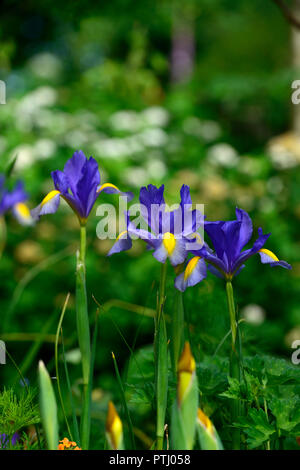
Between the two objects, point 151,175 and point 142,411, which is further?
point 151,175

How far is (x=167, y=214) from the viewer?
0.96m

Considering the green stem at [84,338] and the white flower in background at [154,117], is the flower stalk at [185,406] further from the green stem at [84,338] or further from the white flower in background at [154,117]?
the white flower in background at [154,117]

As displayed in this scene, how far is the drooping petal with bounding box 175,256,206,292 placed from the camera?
2.93 feet

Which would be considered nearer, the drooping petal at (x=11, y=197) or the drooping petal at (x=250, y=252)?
the drooping petal at (x=250, y=252)

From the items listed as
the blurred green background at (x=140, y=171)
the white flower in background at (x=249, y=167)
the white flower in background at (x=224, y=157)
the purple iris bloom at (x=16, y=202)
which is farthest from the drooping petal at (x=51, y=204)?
the white flower in background at (x=249, y=167)

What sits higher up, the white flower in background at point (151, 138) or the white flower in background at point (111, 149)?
the white flower in background at point (151, 138)

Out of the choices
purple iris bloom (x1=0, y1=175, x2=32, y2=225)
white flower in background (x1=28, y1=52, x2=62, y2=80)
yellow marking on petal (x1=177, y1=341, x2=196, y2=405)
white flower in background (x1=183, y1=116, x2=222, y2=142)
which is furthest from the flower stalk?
white flower in background (x1=28, y1=52, x2=62, y2=80)

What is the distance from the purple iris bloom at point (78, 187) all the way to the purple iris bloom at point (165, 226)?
0.10 meters

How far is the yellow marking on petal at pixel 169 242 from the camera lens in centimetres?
91

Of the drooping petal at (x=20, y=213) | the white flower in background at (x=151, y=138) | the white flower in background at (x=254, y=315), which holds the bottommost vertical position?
the white flower in background at (x=254, y=315)

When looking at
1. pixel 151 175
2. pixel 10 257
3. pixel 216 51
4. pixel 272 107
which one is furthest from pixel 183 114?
pixel 10 257

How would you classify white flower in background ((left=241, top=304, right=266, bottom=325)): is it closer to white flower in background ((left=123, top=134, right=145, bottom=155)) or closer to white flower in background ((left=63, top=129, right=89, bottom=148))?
white flower in background ((left=123, top=134, right=145, bottom=155))
